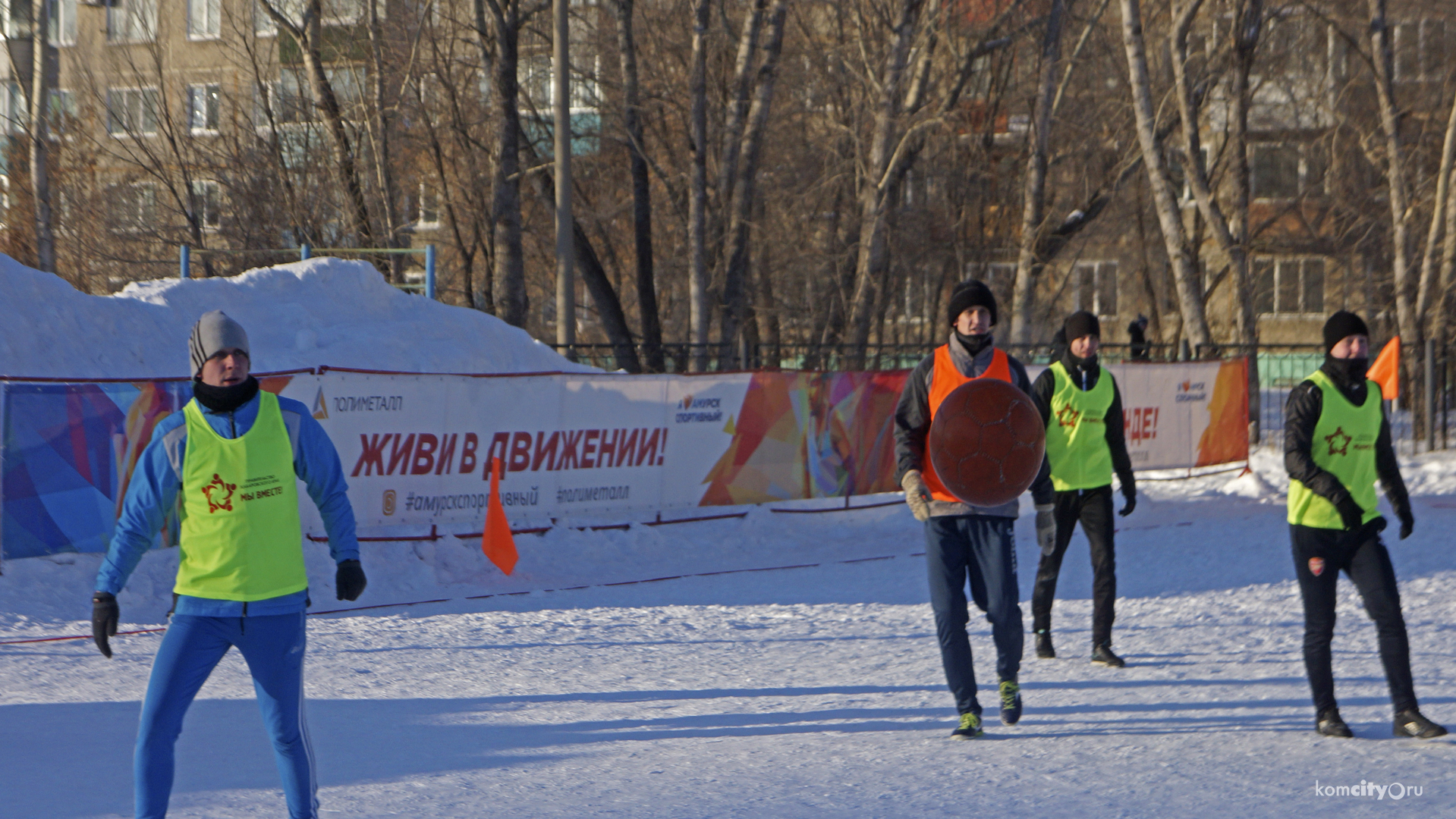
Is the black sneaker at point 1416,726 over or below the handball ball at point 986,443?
below

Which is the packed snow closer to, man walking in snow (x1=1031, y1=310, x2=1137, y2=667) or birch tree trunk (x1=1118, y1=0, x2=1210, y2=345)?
man walking in snow (x1=1031, y1=310, x2=1137, y2=667)

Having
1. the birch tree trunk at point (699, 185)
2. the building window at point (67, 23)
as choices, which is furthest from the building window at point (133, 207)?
the birch tree trunk at point (699, 185)

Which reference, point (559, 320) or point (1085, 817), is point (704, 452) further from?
point (1085, 817)

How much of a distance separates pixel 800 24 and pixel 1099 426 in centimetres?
1945

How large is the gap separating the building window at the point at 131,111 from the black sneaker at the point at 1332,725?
25.0 metres

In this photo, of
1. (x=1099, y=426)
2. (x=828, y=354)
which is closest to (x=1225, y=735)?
(x=1099, y=426)

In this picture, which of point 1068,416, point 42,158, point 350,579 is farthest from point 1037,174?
point 350,579

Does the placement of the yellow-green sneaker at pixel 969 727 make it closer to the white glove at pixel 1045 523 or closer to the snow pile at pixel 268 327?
the white glove at pixel 1045 523

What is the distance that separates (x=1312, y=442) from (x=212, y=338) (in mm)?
4539

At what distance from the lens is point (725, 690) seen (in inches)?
276

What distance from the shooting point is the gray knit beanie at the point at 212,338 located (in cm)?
420

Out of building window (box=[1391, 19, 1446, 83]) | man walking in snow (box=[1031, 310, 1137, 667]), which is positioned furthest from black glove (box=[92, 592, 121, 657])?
building window (box=[1391, 19, 1446, 83])

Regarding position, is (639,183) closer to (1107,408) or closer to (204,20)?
(204,20)

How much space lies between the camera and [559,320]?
19172 millimetres
